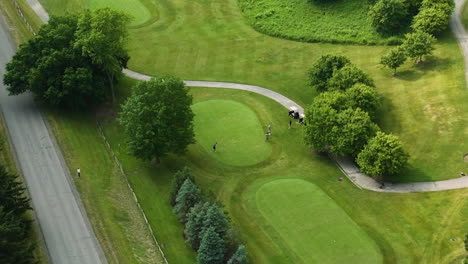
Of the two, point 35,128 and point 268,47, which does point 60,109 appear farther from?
point 268,47

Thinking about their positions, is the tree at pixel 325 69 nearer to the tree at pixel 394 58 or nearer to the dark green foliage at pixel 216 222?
the tree at pixel 394 58

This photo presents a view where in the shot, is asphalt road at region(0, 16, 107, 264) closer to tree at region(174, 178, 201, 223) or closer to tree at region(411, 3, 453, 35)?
tree at region(174, 178, 201, 223)

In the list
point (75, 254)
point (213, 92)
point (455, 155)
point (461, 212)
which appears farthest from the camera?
point (213, 92)

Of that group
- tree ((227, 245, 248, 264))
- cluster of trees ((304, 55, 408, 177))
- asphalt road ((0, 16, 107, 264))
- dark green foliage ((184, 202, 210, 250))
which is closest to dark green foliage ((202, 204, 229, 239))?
dark green foliage ((184, 202, 210, 250))

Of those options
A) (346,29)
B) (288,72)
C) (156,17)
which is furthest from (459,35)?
(156,17)

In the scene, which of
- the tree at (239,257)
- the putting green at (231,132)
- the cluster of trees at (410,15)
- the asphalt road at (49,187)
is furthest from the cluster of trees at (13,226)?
the cluster of trees at (410,15)

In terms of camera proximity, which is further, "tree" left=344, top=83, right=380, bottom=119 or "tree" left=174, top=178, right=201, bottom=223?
"tree" left=344, top=83, right=380, bottom=119

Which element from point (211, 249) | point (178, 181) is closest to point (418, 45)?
point (178, 181)
